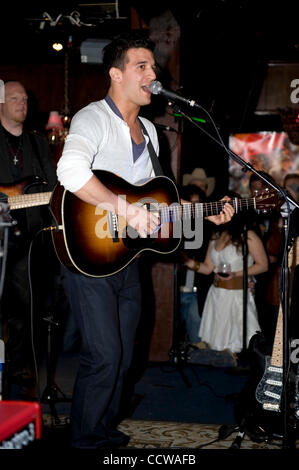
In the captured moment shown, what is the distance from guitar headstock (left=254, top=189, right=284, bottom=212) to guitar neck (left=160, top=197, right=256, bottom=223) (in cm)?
5

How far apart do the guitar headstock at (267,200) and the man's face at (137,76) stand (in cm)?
83

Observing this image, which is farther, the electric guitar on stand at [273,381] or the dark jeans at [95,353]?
the electric guitar on stand at [273,381]

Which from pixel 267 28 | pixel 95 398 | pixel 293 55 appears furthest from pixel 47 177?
pixel 293 55

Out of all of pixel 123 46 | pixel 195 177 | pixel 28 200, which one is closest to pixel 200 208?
pixel 123 46

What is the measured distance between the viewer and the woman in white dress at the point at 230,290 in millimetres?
4945

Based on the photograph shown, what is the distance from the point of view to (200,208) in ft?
9.66

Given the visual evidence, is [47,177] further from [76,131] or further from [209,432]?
[209,432]

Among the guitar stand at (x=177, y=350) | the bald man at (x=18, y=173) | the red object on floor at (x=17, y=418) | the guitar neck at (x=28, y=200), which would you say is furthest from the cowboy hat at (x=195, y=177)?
the red object on floor at (x=17, y=418)

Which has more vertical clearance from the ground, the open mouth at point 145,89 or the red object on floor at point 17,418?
the open mouth at point 145,89

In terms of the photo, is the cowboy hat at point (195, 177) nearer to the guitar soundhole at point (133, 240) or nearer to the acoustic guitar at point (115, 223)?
the acoustic guitar at point (115, 223)

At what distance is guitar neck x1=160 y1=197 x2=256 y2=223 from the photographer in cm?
288

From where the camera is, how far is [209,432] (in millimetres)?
3197

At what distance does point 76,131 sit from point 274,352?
1.71 meters

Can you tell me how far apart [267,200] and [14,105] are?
211 cm
